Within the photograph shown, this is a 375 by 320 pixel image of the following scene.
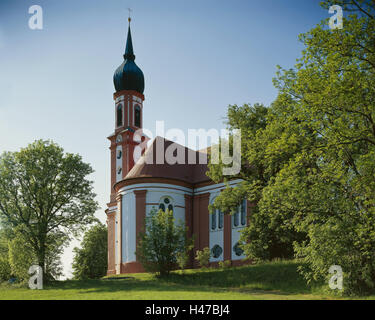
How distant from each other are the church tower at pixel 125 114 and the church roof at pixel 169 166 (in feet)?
22.8

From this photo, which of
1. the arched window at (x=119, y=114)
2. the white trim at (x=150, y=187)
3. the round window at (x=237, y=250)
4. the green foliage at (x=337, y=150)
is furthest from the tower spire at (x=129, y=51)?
the green foliage at (x=337, y=150)

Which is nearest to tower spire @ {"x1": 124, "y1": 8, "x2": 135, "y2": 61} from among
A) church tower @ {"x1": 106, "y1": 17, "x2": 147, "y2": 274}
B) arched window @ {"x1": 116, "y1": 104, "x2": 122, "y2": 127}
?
church tower @ {"x1": 106, "y1": 17, "x2": 147, "y2": 274}

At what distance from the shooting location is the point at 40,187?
1222 inches

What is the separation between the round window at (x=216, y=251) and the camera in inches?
1499

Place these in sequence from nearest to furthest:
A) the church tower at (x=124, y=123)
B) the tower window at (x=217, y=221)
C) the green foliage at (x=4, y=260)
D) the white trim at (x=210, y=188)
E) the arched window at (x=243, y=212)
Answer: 1. the green foliage at (x=4, y=260)
2. the arched window at (x=243, y=212)
3. the tower window at (x=217, y=221)
4. the white trim at (x=210, y=188)
5. the church tower at (x=124, y=123)

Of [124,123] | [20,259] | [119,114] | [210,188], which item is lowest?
[20,259]

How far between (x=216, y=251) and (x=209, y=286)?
14.2 meters

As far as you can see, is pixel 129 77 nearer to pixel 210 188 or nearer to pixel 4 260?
pixel 210 188

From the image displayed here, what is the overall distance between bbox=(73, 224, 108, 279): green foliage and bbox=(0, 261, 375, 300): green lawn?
30.9m

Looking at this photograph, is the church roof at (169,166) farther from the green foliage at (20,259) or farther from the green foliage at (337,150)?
the green foliage at (337,150)

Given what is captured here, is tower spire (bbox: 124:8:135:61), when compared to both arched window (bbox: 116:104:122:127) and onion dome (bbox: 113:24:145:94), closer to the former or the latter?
onion dome (bbox: 113:24:145:94)

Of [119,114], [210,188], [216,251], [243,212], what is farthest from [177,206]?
[119,114]
